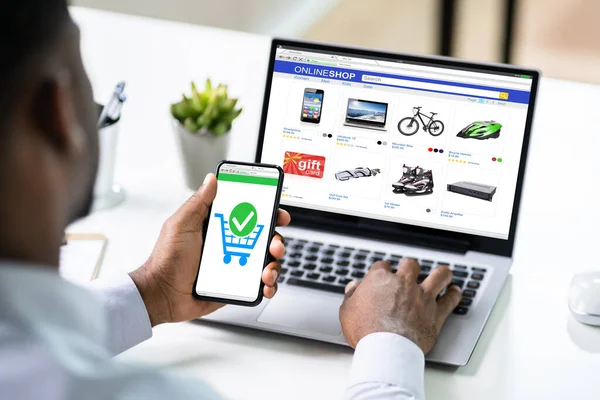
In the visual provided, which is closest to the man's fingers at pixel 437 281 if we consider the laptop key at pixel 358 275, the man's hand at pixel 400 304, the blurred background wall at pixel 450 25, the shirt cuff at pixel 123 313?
the man's hand at pixel 400 304

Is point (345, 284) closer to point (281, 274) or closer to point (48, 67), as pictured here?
point (281, 274)

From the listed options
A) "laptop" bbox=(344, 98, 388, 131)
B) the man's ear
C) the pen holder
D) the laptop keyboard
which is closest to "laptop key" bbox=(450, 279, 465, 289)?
A: the laptop keyboard

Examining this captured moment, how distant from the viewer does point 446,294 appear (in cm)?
102

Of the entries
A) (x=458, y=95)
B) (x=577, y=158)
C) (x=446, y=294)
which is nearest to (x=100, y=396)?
(x=446, y=294)

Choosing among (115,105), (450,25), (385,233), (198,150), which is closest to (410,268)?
(385,233)

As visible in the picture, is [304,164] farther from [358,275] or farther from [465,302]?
[465,302]

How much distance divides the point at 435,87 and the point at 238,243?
1.15 ft

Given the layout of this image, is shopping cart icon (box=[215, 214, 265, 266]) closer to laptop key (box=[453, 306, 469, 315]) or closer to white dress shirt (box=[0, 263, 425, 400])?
laptop key (box=[453, 306, 469, 315])

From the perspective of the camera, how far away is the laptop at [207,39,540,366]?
3.58ft

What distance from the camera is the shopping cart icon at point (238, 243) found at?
38.7 inches

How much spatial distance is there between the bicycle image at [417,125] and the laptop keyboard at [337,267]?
6.7 inches

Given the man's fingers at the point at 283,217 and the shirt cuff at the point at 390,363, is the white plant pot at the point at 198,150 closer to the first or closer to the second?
the man's fingers at the point at 283,217

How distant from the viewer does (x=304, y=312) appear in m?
1.02

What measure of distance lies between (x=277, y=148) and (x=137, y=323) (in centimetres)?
34
